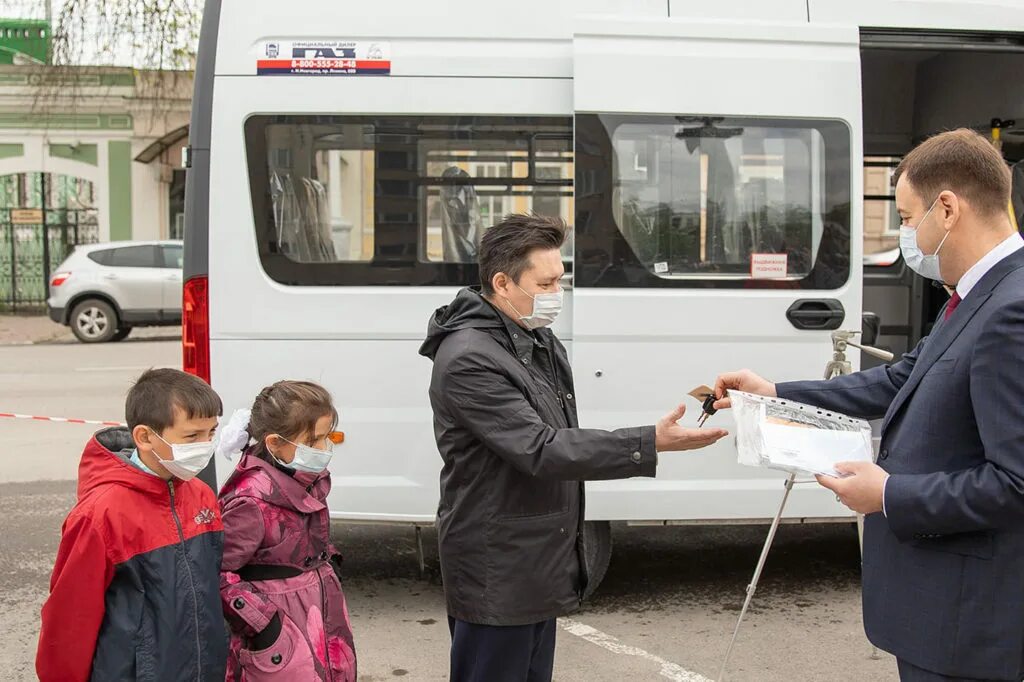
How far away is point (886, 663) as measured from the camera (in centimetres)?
456

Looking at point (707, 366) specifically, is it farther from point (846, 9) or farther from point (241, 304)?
point (241, 304)

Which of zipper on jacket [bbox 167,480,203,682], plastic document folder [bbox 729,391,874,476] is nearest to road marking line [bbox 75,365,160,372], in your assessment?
zipper on jacket [bbox 167,480,203,682]

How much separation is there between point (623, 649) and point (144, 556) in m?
2.59

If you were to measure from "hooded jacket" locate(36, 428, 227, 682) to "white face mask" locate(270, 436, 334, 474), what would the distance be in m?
0.27

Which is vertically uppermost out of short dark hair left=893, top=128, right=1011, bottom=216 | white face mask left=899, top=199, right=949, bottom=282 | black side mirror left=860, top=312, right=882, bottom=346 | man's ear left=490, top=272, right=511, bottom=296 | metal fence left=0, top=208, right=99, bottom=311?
metal fence left=0, top=208, right=99, bottom=311

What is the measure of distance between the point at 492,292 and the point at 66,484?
234 inches

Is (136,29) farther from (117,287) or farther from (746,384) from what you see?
(746,384)

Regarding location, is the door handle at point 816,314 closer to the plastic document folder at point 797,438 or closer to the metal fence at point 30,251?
the plastic document folder at point 797,438

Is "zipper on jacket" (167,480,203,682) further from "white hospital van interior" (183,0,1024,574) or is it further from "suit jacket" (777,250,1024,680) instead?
"white hospital van interior" (183,0,1024,574)

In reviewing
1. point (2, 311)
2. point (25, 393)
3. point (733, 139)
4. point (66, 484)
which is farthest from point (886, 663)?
point (2, 311)

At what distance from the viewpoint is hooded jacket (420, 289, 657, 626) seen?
280 centimetres

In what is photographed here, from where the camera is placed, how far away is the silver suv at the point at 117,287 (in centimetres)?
1809

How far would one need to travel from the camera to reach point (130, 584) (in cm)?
264

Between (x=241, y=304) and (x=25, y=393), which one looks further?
(x=25, y=393)
